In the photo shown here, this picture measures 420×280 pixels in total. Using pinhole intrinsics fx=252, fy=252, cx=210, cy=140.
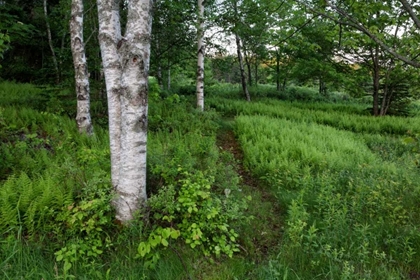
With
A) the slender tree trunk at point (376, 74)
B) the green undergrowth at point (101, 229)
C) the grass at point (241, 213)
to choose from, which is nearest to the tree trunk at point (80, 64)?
the grass at point (241, 213)

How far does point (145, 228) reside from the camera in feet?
9.59

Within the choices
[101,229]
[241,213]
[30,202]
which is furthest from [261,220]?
[30,202]

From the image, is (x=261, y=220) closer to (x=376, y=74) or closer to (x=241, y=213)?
(x=241, y=213)

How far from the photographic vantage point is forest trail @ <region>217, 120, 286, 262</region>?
3.20m

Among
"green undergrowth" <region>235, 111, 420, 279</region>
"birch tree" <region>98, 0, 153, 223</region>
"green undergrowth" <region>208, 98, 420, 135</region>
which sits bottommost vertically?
"green undergrowth" <region>235, 111, 420, 279</region>

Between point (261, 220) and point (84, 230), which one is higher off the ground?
point (84, 230)

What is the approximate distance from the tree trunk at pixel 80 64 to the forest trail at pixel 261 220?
376 centimetres

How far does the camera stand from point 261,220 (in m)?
3.83

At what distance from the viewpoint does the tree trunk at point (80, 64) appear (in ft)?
18.7

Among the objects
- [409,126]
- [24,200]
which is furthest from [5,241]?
[409,126]

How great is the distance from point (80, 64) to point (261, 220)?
17.0 feet

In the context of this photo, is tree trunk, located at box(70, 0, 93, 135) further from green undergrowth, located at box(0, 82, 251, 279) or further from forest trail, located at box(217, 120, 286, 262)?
forest trail, located at box(217, 120, 286, 262)

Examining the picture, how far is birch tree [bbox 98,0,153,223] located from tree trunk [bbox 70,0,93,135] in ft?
10.6

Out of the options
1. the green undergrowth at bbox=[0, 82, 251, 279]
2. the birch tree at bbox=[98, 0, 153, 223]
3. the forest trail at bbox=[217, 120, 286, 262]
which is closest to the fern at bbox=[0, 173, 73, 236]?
the green undergrowth at bbox=[0, 82, 251, 279]
